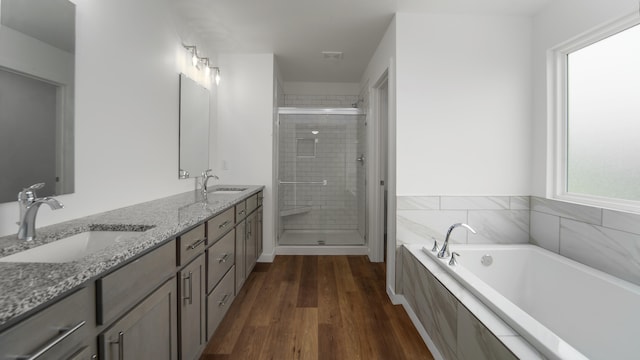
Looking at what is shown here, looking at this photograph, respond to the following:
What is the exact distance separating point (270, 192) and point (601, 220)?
2.94 meters

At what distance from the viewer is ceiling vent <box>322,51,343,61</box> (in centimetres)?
359

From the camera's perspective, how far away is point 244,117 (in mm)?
3627

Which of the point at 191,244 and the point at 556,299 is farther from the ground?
the point at 191,244

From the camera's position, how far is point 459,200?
2.60 metres

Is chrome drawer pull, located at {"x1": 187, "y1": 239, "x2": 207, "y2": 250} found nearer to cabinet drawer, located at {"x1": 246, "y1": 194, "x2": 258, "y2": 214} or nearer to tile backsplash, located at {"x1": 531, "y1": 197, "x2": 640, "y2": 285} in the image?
cabinet drawer, located at {"x1": 246, "y1": 194, "x2": 258, "y2": 214}

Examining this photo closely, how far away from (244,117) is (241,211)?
1441mm

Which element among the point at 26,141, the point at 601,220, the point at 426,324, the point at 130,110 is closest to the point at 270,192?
the point at 130,110

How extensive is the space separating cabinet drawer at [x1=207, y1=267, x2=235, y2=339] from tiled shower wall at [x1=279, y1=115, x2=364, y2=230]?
1865 millimetres

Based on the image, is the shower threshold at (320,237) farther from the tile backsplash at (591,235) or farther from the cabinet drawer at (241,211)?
the tile backsplash at (591,235)

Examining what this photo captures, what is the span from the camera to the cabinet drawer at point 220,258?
6.10ft

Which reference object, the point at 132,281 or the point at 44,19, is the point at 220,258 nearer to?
the point at 132,281

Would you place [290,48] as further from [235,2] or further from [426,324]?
[426,324]

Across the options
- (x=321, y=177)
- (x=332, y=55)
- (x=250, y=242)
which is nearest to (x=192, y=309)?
(x=250, y=242)

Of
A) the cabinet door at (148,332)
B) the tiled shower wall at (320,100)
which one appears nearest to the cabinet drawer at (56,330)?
the cabinet door at (148,332)
